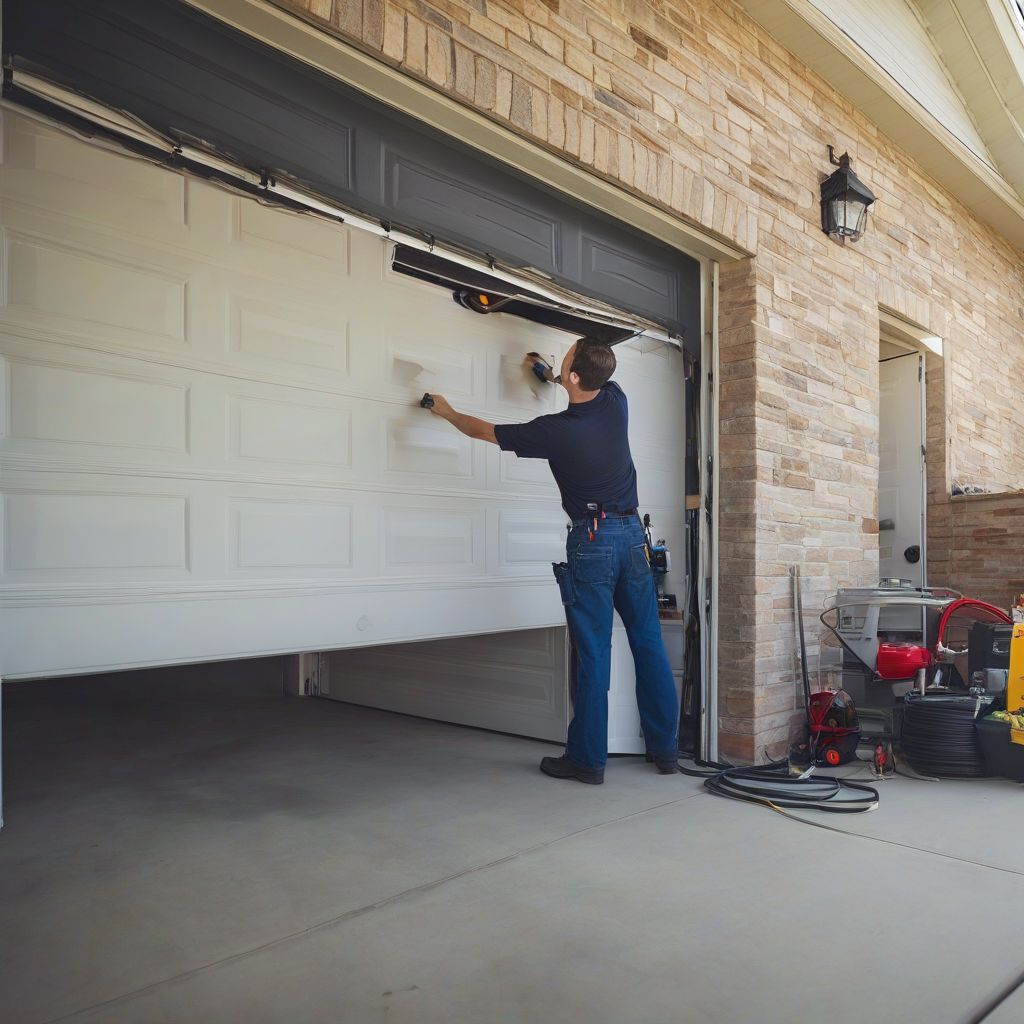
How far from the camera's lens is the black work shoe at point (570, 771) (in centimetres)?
394

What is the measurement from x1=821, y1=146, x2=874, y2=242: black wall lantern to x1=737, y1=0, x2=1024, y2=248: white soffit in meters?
0.53

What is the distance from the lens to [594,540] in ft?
12.9

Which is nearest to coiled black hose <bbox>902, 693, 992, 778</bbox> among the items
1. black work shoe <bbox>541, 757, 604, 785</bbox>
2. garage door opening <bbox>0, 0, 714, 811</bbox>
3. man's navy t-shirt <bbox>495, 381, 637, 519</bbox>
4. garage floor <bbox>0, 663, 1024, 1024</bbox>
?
garage floor <bbox>0, 663, 1024, 1024</bbox>

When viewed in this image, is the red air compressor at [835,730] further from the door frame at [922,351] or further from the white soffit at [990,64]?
the white soffit at [990,64]

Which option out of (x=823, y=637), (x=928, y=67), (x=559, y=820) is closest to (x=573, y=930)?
(x=559, y=820)

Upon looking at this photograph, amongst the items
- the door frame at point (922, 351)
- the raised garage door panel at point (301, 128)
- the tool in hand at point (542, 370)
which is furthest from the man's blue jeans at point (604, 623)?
the door frame at point (922, 351)

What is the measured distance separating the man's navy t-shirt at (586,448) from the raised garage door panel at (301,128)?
23.5 inches

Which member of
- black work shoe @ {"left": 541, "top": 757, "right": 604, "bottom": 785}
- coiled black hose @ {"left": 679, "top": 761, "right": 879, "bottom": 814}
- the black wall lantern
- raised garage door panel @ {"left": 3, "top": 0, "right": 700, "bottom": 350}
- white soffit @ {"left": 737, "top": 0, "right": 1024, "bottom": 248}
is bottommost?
coiled black hose @ {"left": 679, "top": 761, "right": 879, "bottom": 814}

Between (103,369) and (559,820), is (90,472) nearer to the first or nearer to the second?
(103,369)

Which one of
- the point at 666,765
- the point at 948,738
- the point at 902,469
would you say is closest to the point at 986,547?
the point at 902,469

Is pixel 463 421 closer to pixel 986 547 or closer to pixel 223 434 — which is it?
pixel 223 434

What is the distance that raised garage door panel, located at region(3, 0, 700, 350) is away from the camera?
2.52m

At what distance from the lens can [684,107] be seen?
13.8 ft

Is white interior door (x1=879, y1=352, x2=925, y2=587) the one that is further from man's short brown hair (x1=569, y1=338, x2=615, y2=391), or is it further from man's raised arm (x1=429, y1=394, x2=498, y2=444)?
man's raised arm (x1=429, y1=394, x2=498, y2=444)
